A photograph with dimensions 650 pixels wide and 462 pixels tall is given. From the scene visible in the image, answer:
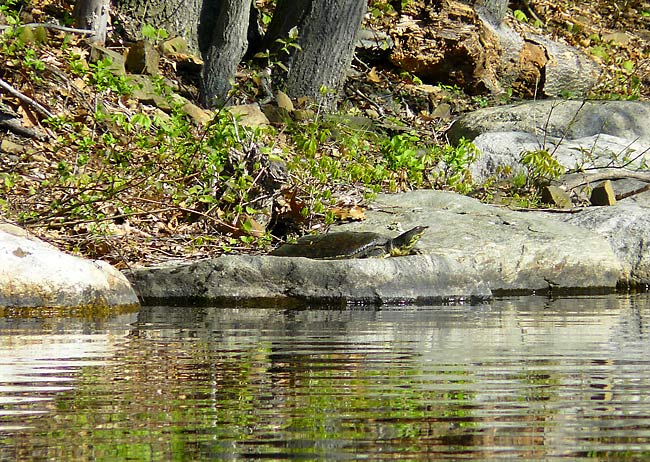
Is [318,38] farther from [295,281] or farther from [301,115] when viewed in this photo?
[295,281]

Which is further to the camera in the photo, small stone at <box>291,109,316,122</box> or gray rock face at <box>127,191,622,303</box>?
small stone at <box>291,109,316,122</box>

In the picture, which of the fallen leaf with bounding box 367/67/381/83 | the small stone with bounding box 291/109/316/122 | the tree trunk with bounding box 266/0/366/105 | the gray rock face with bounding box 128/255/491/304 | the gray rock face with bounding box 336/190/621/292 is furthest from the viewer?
the fallen leaf with bounding box 367/67/381/83

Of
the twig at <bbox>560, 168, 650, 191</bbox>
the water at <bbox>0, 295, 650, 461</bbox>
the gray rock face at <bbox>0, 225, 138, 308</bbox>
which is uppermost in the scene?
the twig at <bbox>560, 168, 650, 191</bbox>

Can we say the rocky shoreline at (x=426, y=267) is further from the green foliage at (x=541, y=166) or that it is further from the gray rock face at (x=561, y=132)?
the green foliage at (x=541, y=166)

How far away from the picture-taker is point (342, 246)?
8664 millimetres

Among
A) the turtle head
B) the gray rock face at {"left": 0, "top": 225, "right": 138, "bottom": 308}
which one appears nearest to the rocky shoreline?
the gray rock face at {"left": 0, "top": 225, "right": 138, "bottom": 308}

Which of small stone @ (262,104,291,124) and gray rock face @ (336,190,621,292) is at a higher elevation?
small stone @ (262,104,291,124)

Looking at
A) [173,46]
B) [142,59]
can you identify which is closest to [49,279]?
[142,59]

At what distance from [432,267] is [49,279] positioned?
2.74 m

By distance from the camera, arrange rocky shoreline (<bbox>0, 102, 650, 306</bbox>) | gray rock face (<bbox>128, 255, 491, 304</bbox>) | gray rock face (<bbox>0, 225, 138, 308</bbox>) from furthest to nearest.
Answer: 1. gray rock face (<bbox>128, 255, 491, 304</bbox>)
2. rocky shoreline (<bbox>0, 102, 650, 306</bbox>)
3. gray rock face (<bbox>0, 225, 138, 308</bbox>)

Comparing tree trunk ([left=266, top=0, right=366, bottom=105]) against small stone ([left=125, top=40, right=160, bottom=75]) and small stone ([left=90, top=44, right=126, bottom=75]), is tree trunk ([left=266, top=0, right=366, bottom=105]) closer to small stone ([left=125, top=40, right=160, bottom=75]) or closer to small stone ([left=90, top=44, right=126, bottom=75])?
small stone ([left=125, top=40, right=160, bottom=75])

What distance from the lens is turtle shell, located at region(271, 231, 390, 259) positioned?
8594 millimetres

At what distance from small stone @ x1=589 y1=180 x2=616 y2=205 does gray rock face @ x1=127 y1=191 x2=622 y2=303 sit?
1.69 meters

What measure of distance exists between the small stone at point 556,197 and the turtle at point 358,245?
3308 mm
